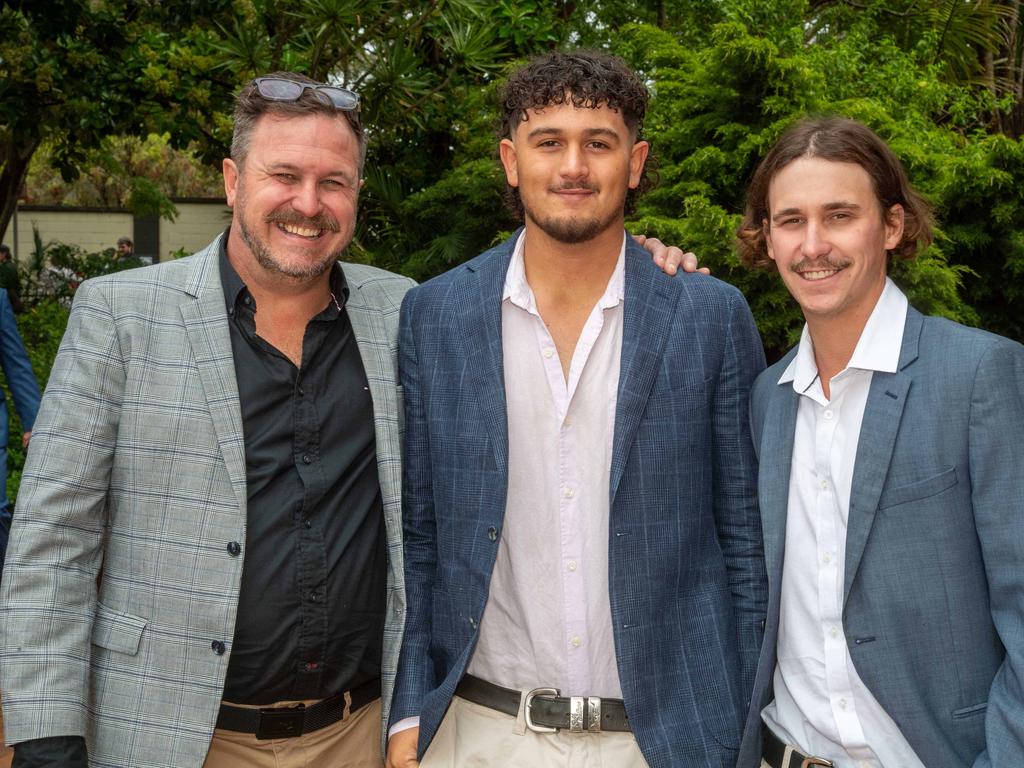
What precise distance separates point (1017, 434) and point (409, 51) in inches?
230

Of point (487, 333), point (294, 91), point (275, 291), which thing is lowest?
point (487, 333)

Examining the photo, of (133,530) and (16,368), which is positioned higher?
(16,368)

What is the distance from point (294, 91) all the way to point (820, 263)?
1.50 m

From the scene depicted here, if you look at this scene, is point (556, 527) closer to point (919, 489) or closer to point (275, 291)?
point (919, 489)

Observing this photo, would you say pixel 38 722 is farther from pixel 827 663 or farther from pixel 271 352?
pixel 827 663

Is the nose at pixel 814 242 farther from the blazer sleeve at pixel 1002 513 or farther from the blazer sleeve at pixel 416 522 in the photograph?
the blazer sleeve at pixel 416 522

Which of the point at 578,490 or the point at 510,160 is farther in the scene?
the point at 510,160

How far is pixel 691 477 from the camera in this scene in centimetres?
280

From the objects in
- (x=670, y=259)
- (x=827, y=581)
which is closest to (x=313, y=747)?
(x=827, y=581)

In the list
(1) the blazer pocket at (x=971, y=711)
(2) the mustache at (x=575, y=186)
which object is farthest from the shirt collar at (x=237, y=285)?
(1) the blazer pocket at (x=971, y=711)

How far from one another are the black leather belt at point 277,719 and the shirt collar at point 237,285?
1063 millimetres

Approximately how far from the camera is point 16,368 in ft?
17.6

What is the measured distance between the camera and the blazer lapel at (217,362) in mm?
2633

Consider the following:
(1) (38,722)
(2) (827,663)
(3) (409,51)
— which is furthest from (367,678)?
(3) (409,51)
